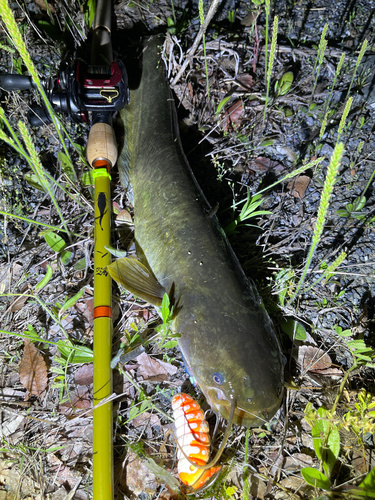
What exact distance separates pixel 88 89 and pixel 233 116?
1488 mm

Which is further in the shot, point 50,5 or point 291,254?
point 50,5

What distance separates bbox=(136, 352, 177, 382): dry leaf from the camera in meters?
2.56

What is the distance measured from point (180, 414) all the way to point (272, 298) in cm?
113

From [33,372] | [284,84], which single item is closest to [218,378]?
[33,372]

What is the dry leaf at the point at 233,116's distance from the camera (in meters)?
3.55

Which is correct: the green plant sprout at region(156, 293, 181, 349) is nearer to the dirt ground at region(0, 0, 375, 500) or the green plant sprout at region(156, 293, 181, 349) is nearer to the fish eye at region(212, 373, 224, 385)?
the dirt ground at region(0, 0, 375, 500)

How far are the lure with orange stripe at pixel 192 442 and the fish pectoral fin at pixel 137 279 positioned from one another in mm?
693

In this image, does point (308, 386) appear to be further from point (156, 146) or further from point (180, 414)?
Result: point (156, 146)

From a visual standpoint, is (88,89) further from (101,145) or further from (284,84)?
(284,84)

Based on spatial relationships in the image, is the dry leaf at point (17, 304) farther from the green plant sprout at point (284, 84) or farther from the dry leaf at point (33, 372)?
the green plant sprout at point (284, 84)

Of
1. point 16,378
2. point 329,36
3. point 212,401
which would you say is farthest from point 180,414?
point 329,36

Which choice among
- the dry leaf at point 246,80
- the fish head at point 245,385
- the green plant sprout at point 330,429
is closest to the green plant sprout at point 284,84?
the dry leaf at point 246,80

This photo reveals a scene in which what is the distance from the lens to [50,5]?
12.6 feet

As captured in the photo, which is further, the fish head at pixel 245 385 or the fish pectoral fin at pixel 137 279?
the fish pectoral fin at pixel 137 279
